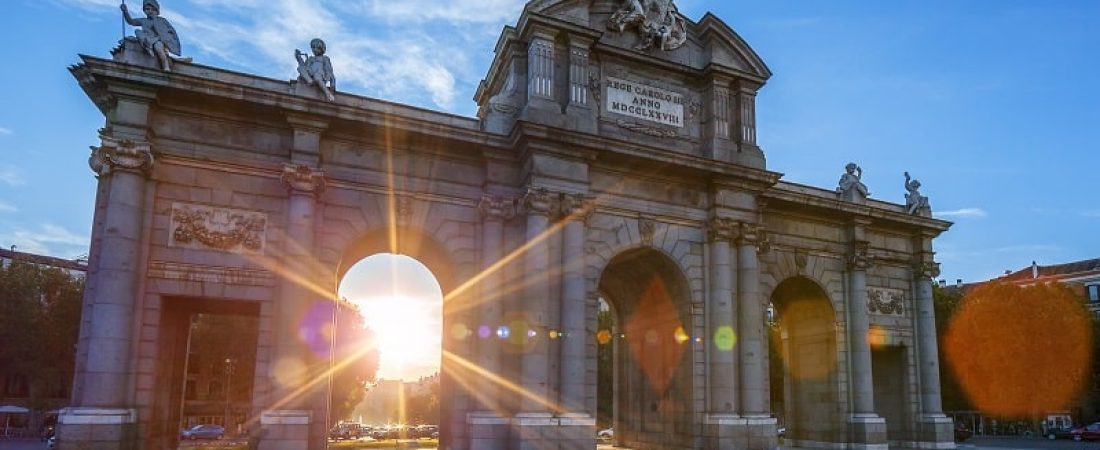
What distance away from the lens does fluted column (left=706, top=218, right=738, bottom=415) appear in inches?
1031

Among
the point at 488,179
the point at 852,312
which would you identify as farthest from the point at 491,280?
the point at 852,312

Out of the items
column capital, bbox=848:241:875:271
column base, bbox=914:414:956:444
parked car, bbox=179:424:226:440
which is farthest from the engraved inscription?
parked car, bbox=179:424:226:440

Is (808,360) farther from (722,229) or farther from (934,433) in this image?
(722,229)

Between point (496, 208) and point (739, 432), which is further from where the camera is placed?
point (739, 432)

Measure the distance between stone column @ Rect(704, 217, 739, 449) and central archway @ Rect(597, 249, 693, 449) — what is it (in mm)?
764

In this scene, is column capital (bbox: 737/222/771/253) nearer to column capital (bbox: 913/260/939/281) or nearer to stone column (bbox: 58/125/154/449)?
column capital (bbox: 913/260/939/281)

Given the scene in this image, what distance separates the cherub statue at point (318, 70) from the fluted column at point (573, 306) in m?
Result: 7.63

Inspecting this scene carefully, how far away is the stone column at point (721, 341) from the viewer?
84.8ft

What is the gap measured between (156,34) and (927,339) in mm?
30365

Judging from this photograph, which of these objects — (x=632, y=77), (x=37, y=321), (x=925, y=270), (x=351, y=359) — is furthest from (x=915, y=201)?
(x=37, y=321)

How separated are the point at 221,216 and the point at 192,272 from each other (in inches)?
66.4

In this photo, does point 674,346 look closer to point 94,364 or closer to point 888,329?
point 888,329

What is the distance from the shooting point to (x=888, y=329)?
3325 cm

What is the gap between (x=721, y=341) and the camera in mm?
26609
